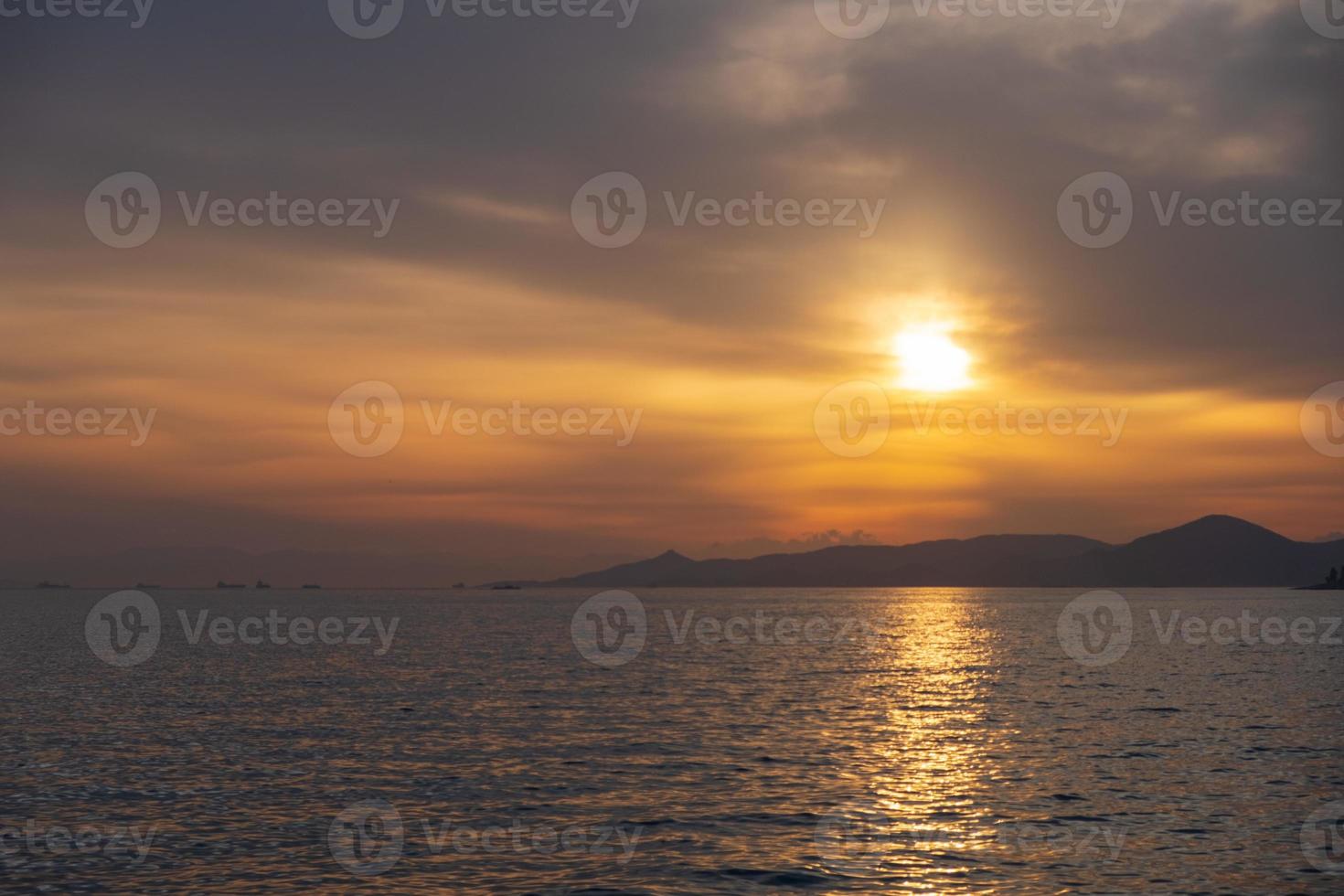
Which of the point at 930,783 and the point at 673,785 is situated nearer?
the point at 673,785

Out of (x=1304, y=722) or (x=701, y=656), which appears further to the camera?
(x=701, y=656)

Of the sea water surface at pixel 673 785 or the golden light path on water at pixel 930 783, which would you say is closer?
the sea water surface at pixel 673 785

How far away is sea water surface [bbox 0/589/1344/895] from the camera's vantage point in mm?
34281

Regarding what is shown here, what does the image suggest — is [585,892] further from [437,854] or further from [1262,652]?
[1262,652]

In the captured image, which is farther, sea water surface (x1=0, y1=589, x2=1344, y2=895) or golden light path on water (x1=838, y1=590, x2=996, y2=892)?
golden light path on water (x1=838, y1=590, x2=996, y2=892)

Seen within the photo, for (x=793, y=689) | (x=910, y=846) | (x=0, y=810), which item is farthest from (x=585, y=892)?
(x=793, y=689)

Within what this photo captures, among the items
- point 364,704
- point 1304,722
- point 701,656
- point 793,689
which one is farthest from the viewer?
point 701,656

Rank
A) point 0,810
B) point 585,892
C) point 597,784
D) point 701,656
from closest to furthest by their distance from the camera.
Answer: point 585,892, point 0,810, point 597,784, point 701,656

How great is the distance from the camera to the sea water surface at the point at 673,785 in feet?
112

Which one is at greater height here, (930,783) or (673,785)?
(673,785)

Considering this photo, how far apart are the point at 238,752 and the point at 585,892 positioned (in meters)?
32.6

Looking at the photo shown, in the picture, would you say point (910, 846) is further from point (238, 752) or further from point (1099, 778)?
point (238, 752)

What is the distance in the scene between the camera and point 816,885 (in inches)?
1289

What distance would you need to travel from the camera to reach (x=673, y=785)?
47938 millimetres
